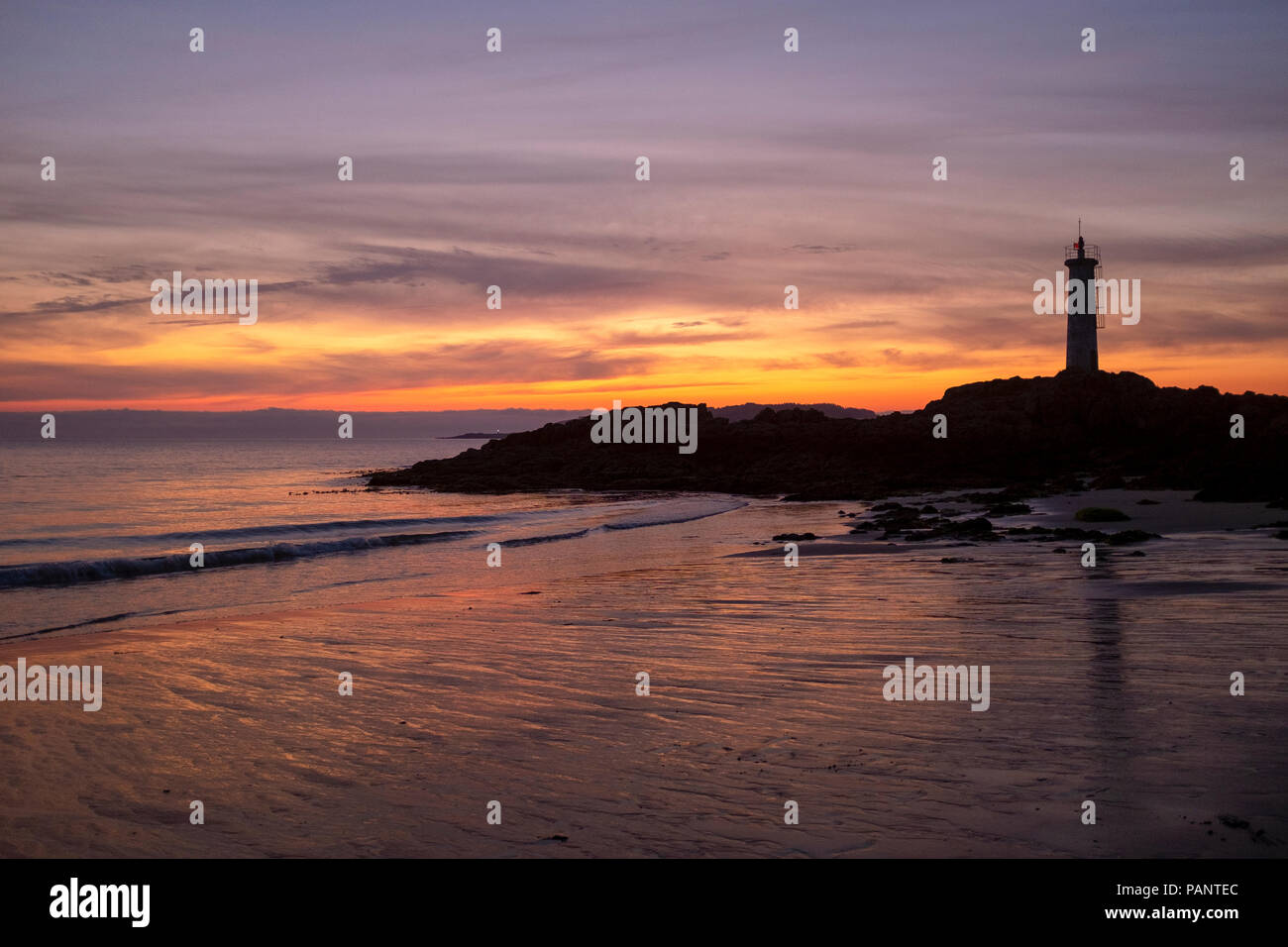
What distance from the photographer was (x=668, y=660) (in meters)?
10.0

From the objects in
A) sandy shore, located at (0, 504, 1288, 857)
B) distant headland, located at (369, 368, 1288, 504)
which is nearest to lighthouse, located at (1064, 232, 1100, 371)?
distant headland, located at (369, 368, 1288, 504)

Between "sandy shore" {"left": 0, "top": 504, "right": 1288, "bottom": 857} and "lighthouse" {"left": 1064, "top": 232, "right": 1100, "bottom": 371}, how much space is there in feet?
180

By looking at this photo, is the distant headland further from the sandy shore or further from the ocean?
the sandy shore

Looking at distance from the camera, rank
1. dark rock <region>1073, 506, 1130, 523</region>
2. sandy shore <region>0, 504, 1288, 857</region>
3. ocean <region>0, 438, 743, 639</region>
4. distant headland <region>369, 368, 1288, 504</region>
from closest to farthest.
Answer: sandy shore <region>0, 504, 1288, 857</region>
ocean <region>0, 438, 743, 639</region>
dark rock <region>1073, 506, 1130, 523</region>
distant headland <region>369, 368, 1288, 504</region>

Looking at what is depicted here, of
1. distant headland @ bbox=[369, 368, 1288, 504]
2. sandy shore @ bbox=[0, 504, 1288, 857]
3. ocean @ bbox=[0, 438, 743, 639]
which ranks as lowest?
sandy shore @ bbox=[0, 504, 1288, 857]

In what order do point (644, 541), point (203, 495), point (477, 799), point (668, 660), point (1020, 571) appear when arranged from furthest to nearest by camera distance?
point (203, 495)
point (644, 541)
point (1020, 571)
point (668, 660)
point (477, 799)

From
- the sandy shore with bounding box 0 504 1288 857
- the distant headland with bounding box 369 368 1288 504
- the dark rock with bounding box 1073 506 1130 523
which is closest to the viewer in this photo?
the sandy shore with bounding box 0 504 1288 857

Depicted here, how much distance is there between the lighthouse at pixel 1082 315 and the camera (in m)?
61.9

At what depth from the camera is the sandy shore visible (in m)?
5.14

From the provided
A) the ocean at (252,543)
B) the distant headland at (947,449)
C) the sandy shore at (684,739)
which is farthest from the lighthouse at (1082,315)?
the sandy shore at (684,739)
